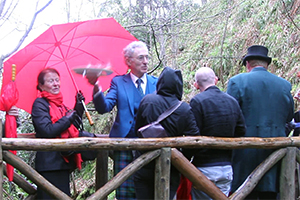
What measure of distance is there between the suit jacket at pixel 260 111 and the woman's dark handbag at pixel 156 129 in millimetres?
927

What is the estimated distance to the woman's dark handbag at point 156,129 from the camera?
3080mm

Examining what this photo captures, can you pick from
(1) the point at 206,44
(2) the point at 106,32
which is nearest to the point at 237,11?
(1) the point at 206,44

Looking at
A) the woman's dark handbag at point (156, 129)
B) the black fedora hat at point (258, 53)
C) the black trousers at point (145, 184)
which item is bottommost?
the black trousers at point (145, 184)

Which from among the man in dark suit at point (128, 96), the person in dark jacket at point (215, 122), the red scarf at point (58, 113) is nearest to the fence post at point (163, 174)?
the person in dark jacket at point (215, 122)

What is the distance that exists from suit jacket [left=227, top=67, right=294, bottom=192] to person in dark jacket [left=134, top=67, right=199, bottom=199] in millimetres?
753

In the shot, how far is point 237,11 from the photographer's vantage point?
414 inches

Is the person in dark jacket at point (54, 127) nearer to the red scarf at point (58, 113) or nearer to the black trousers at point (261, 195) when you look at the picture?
the red scarf at point (58, 113)

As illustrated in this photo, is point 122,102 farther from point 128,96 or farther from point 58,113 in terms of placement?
point 58,113

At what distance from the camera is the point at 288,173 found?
12.5 ft

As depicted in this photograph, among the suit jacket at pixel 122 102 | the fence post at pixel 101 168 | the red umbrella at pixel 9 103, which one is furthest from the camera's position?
the fence post at pixel 101 168

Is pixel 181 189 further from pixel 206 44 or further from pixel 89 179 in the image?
pixel 206 44

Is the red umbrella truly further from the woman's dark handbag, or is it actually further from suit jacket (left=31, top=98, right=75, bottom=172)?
the woman's dark handbag

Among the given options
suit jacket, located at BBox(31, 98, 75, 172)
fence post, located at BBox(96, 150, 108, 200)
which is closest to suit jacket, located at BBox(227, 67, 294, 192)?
suit jacket, located at BBox(31, 98, 75, 172)

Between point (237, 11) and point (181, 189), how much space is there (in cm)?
817
